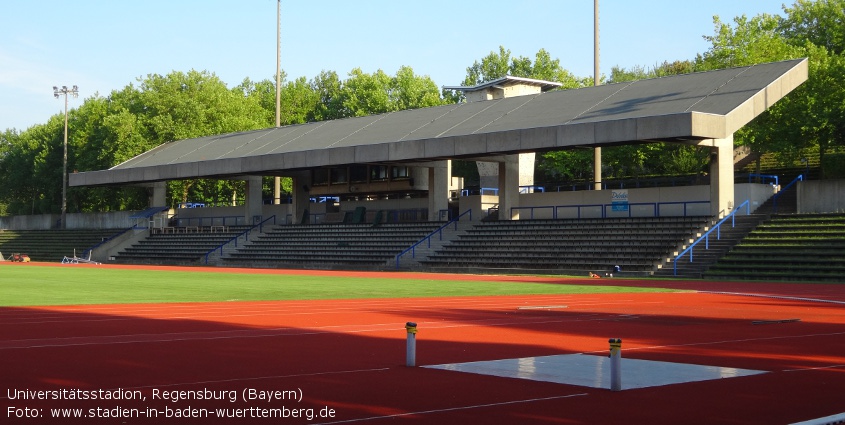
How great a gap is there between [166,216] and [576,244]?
4075 cm

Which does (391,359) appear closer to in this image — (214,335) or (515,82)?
(214,335)

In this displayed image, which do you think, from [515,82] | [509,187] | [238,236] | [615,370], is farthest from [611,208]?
[615,370]

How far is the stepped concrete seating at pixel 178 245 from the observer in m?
65.2

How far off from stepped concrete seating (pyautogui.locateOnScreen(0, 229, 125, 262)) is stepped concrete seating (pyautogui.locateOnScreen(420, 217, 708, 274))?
34576mm

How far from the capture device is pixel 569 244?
47250 millimetres

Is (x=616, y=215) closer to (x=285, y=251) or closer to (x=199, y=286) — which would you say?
(x=285, y=251)

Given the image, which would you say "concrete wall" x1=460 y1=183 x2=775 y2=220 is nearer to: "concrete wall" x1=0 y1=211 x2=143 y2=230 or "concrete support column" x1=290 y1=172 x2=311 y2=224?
"concrete support column" x1=290 y1=172 x2=311 y2=224

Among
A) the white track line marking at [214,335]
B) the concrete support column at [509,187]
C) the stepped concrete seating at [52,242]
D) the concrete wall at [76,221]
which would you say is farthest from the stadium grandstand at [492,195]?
the white track line marking at [214,335]

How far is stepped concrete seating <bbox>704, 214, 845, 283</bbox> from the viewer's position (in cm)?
3791

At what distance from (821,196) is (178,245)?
43170 mm

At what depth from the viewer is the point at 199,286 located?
109ft

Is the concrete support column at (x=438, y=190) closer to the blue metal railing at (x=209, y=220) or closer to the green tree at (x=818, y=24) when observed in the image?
the blue metal railing at (x=209, y=220)

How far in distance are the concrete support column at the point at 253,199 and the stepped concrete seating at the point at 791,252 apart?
38471 mm

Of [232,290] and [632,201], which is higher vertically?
[632,201]
